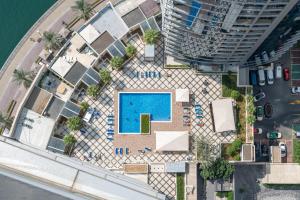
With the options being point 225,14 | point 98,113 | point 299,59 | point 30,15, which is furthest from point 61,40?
point 299,59

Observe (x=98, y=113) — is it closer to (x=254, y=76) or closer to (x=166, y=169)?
(x=166, y=169)

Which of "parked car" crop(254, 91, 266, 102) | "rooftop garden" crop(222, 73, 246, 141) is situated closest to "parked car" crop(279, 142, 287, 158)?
"rooftop garden" crop(222, 73, 246, 141)

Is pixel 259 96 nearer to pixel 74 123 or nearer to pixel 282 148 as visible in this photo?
pixel 282 148

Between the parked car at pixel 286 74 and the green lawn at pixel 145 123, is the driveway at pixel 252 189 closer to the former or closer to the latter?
the parked car at pixel 286 74

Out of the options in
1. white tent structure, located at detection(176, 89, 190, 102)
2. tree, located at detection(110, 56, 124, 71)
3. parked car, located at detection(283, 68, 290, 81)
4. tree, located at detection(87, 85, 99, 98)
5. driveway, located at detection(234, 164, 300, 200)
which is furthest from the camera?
driveway, located at detection(234, 164, 300, 200)

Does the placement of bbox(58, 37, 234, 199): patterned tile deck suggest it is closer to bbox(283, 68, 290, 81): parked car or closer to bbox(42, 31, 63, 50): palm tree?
bbox(42, 31, 63, 50): palm tree

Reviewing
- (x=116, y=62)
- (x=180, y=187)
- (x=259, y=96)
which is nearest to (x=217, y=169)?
(x=180, y=187)

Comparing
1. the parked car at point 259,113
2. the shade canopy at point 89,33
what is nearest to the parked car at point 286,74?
the parked car at point 259,113
